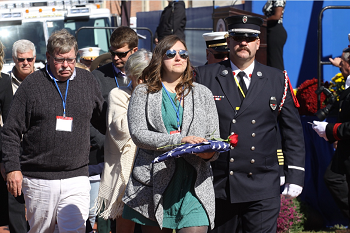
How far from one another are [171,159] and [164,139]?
0.18 meters

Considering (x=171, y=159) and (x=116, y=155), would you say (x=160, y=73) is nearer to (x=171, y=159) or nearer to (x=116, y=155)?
(x=171, y=159)

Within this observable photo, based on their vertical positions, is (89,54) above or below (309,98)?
above

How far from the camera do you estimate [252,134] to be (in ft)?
12.8

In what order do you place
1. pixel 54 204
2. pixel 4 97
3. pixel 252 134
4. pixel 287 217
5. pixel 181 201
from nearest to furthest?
pixel 181 201 → pixel 252 134 → pixel 54 204 → pixel 4 97 → pixel 287 217

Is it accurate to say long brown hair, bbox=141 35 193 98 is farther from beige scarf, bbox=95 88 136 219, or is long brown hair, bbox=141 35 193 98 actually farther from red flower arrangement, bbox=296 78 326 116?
red flower arrangement, bbox=296 78 326 116

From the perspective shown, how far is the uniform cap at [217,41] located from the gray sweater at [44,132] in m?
2.00

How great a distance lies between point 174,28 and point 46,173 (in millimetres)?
6768

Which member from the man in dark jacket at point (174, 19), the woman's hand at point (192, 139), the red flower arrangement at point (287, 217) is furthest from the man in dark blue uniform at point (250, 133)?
the man in dark jacket at point (174, 19)

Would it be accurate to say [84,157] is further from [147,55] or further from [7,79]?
[7,79]

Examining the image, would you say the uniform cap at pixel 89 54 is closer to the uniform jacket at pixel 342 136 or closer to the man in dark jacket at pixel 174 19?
the man in dark jacket at pixel 174 19

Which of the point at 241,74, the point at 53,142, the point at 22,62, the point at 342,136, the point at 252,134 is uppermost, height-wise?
the point at 241,74

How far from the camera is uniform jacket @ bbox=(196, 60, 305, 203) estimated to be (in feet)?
12.9

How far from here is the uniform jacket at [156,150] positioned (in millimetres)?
3465

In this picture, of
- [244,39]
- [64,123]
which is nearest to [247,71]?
[244,39]
